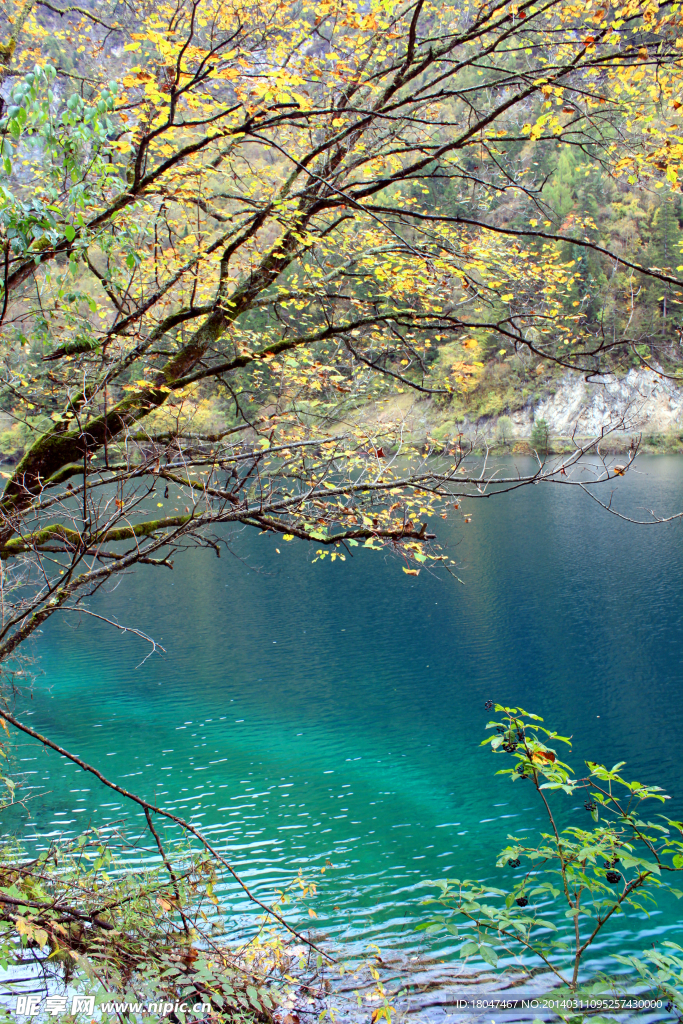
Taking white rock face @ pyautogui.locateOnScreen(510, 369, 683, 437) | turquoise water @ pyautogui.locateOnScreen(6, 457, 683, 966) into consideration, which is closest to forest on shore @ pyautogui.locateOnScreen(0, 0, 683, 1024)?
turquoise water @ pyautogui.locateOnScreen(6, 457, 683, 966)

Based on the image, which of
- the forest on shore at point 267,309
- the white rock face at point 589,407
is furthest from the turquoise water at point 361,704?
the white rock face at point 589,407

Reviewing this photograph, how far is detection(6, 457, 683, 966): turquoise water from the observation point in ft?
25.4

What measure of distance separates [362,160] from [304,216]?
2.19 ft

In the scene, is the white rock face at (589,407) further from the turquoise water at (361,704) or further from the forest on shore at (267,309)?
the forest on shore at (267,309)

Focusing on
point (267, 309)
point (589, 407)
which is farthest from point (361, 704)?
point (589, 407)

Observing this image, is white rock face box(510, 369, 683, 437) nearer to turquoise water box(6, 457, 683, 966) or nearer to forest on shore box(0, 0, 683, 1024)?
turquoise water box(6, 457, 683, 966)

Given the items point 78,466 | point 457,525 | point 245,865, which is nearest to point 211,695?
point 245,865

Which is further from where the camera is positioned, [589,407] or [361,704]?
[589,407]

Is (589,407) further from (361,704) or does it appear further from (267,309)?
(267,309)

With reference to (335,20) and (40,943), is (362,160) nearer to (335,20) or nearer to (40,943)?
(335,20)

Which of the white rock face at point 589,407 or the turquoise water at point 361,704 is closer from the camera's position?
the turquoise water at point 361,704

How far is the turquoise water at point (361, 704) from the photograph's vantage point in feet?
25.4

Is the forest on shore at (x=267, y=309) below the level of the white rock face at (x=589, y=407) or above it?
below

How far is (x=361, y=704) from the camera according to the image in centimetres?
1181
